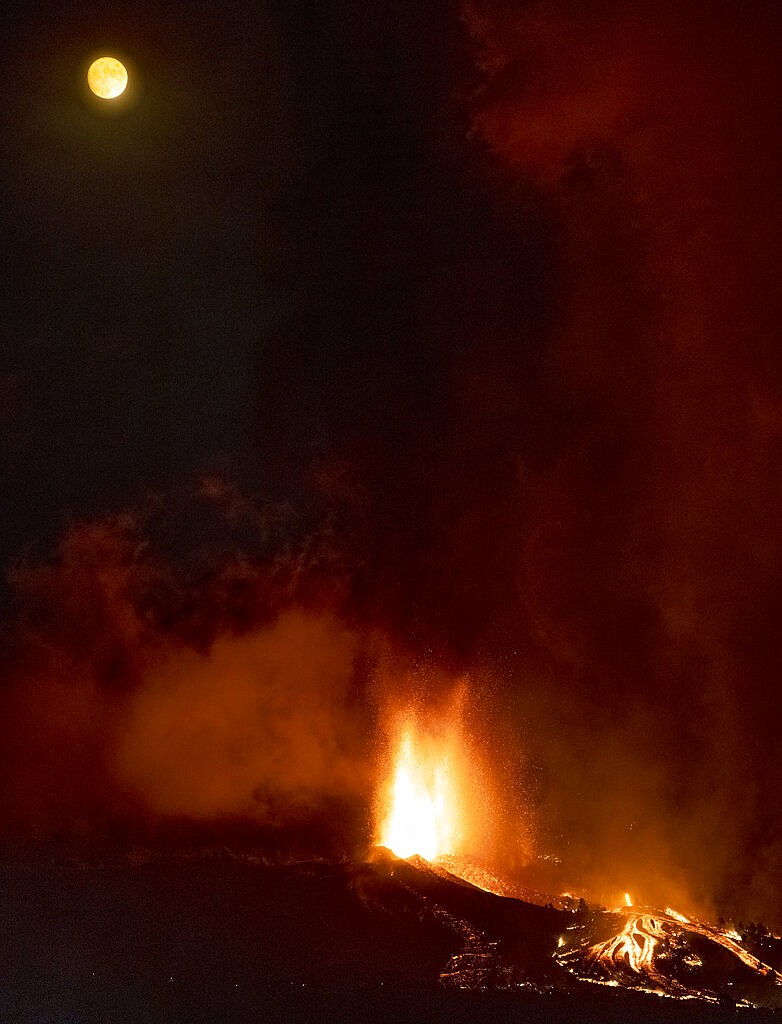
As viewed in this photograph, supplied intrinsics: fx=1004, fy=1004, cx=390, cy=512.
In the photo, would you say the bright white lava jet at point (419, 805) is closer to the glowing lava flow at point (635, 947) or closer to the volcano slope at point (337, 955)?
the volcano slope at point (337, 955)

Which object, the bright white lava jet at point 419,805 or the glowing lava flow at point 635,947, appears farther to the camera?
the bright white lava jet at point 419,805

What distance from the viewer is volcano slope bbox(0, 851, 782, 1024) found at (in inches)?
786

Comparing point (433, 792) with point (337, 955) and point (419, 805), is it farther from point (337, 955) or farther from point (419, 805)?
point (337, 955)

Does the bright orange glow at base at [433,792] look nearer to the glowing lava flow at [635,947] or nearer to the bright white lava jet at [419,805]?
the bright white lava jet at [419,805]

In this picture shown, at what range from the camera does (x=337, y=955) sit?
938 inches

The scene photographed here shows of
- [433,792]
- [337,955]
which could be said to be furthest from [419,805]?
[337,955]

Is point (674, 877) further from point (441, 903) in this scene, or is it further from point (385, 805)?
point (385, 805)

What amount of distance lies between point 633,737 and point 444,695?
22.2ft

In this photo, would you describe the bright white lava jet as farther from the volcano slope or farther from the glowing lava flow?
the glowing lava flow

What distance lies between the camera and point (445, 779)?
3506cm

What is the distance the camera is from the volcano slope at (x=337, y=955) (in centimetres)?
1997

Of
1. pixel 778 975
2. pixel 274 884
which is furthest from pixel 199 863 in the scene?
pixel 778 975

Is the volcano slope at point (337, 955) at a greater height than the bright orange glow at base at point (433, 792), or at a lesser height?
lesser

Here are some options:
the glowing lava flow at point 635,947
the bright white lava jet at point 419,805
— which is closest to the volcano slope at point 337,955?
the glowing lava flow at point 635,947
